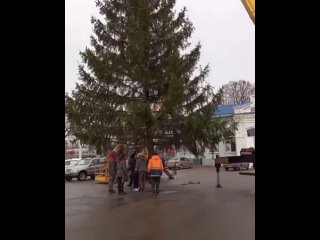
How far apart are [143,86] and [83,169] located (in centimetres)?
677

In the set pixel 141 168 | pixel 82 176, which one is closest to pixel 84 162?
pixel 82 176

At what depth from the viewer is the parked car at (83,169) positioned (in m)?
26.2

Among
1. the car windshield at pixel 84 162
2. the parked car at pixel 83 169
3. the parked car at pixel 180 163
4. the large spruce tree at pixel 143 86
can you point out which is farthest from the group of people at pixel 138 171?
the parked car at pixel 180 163

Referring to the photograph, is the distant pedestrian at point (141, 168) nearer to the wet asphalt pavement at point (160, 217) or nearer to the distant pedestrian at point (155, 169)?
the distant pedestrian at point (155, 169)

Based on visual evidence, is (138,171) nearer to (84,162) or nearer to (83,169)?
(83,169)

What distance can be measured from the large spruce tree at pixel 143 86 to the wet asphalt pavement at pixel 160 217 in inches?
276

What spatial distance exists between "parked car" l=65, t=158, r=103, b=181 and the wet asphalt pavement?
10341 mm

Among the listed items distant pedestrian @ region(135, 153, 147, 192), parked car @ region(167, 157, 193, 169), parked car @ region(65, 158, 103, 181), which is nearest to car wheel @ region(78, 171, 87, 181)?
parked car @ region(65, 158, 103, 181)

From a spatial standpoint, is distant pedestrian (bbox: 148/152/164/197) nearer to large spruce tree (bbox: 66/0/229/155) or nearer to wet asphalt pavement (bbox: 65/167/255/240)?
wet asphalt pavement (bbox: 65/167/255/240)

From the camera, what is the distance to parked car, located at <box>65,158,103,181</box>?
2616 cm

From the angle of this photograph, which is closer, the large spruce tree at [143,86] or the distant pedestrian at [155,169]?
the distant pedestrian at [155,169]
